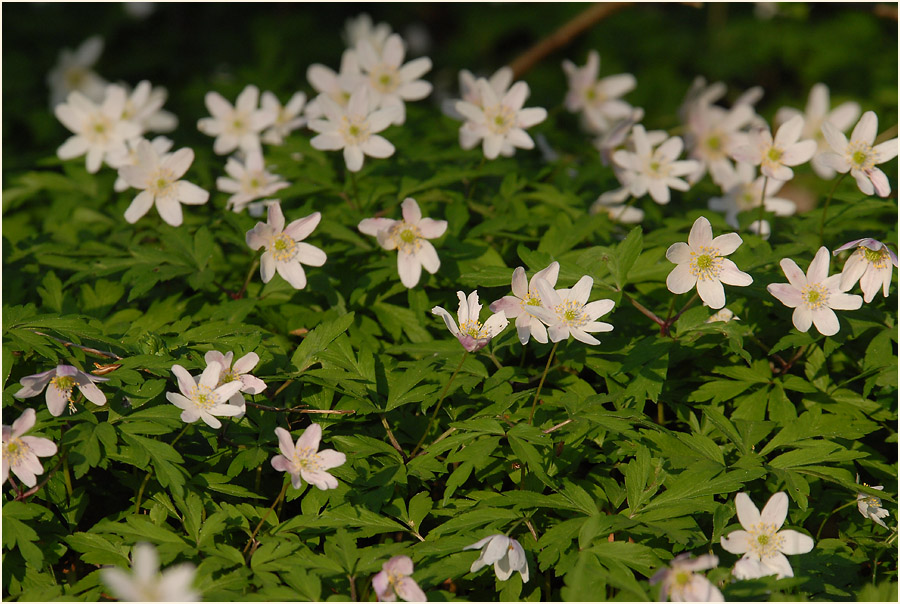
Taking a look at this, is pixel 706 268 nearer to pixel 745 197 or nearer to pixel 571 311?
pixel 571 311

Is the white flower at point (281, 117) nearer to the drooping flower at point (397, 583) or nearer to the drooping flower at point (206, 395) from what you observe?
the drooping flower at point (206, 395)

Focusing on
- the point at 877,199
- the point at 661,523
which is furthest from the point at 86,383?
the point at 877,199

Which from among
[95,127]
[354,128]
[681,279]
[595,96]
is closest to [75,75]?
[95,127]

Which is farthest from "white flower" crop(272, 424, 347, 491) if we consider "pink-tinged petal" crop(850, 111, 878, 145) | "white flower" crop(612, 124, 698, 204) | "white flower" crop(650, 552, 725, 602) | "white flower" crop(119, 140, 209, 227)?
"pink-tinged petal" crop(850, 111, 878, 145)

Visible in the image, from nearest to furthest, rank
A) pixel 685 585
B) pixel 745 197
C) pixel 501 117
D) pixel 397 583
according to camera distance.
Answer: pixel 685 585
pixel 397 583
pixel 501 117
pixel 745 197

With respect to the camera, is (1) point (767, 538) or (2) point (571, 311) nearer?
(1) point (767, 538)

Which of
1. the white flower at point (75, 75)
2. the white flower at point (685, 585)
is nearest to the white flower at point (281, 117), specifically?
the white flower at point (75, 75)
